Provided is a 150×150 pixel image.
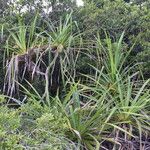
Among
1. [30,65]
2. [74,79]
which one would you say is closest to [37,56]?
[30,65]

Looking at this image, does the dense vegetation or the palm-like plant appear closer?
the dense vegetation

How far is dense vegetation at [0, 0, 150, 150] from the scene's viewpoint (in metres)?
3.58

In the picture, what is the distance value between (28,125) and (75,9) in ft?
9.07

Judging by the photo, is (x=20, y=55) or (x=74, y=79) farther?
(x=74, y=79)

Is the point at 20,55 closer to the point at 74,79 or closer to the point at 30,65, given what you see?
the point at 30,65

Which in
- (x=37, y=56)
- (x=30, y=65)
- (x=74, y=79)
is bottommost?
(x=74, y=79)

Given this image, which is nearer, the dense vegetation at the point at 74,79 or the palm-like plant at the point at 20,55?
the dense vegetation at the point at 74,79

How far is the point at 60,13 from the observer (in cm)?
582

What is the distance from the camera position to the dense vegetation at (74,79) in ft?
11.7

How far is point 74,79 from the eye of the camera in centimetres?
502

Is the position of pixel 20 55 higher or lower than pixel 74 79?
higher

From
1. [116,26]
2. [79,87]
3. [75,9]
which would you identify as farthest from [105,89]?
[75,9]

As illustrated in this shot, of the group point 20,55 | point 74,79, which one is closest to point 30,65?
point 20,55

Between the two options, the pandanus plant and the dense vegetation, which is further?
the pandanus plant
